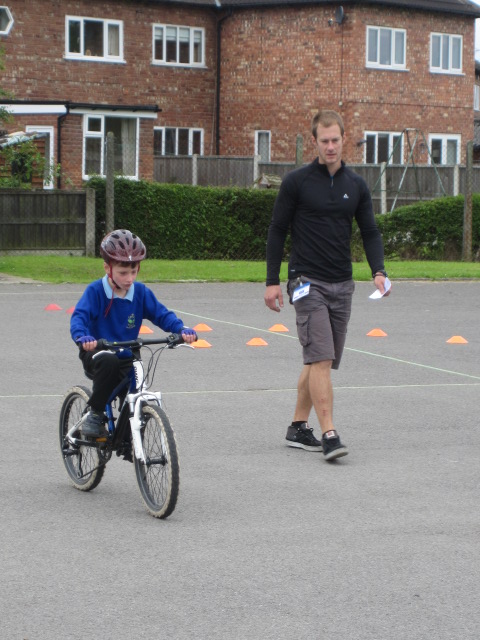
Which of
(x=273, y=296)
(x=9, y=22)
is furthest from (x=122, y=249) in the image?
(x=9, y=22)

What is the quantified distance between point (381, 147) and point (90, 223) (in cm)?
1682

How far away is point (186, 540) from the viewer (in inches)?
239

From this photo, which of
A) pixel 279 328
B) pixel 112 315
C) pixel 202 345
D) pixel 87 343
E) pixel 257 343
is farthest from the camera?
pixel 279 328

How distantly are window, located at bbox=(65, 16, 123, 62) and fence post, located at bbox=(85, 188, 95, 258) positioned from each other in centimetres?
1380

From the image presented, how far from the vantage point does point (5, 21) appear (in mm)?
37750

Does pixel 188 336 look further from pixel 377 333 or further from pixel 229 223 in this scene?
pixel 229 223

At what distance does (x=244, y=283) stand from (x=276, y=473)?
14.7 meters

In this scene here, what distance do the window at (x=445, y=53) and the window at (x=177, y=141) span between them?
805 cm

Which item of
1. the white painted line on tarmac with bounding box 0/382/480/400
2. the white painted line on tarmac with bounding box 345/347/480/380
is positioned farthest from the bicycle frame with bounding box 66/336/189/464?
the white painted line on tarmac with bounding box 345/347/480/380

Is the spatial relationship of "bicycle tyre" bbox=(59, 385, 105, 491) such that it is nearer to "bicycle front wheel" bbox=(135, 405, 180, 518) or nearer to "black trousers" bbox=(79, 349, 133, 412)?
"black trousers" bbox=(79, 349, 133, 412)

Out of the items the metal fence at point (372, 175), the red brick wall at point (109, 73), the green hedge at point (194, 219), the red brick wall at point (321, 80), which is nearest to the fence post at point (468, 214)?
the green hedge at point (194, 219)

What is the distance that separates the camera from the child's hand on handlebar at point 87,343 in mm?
6309

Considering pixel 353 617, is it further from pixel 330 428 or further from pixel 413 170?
pixel 413 170

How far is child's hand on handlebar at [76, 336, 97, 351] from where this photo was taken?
6.31m
